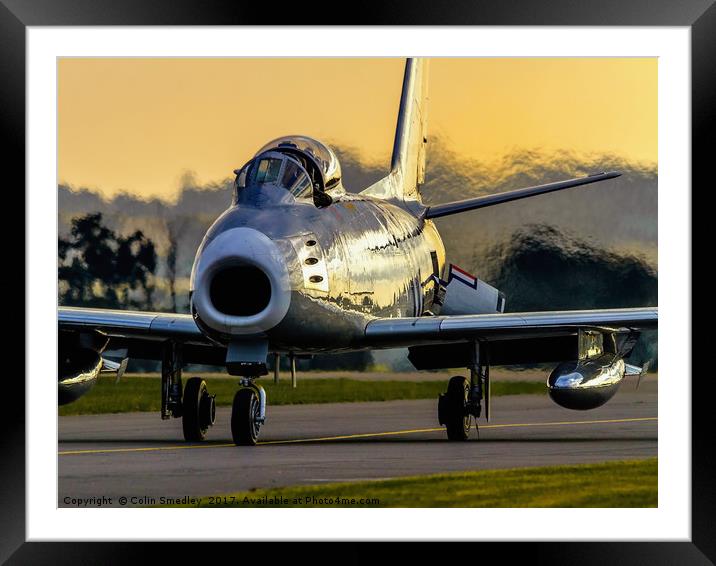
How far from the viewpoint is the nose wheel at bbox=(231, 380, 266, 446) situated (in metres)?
15.0

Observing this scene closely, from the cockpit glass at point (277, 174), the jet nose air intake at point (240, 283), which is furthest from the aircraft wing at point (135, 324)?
the cockpit glass at point (277, 174)

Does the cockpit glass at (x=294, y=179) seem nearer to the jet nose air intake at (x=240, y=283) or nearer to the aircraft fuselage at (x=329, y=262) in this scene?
the aircraft fuselage at (x=329, y=262)

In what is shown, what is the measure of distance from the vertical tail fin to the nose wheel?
4655 millimetres

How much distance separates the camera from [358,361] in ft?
65.7

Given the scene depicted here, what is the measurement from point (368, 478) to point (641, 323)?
4.46 m

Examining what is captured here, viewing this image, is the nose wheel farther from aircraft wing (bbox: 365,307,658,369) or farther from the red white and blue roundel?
the red white and blue roundel

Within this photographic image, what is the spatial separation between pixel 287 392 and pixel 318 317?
871cm

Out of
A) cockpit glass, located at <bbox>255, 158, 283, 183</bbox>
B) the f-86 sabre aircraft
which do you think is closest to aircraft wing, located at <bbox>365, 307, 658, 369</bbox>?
the f-86 sabre aircraft

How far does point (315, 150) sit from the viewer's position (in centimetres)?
1584

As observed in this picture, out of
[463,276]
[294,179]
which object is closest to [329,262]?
[294,179]

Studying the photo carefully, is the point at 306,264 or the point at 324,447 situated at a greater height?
the point at 306,264

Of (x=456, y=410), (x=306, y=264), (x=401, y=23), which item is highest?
(x=401, y=23)

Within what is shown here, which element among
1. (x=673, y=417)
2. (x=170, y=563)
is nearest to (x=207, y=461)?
(x=170, y=563)

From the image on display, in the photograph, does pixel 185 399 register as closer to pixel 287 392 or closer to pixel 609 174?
pixel 609 174
